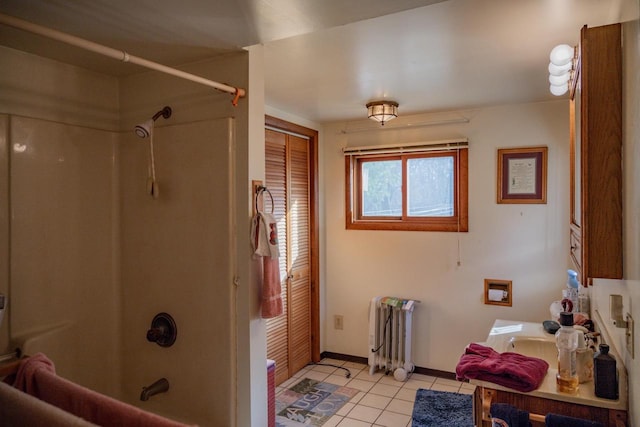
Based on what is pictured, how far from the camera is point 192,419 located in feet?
6.21

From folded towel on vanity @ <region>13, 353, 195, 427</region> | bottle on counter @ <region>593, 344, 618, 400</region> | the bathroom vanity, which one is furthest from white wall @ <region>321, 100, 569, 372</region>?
folded towel on vanity @ <region>13, 353, 195, 427</region>

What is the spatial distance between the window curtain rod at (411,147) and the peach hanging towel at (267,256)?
7.14ft

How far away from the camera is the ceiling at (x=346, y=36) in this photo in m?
1.40

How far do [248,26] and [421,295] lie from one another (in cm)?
282

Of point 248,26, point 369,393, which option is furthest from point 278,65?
point 369,393

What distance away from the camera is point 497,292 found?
334 cm

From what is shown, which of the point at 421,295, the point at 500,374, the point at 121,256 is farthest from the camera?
the point at 421,295

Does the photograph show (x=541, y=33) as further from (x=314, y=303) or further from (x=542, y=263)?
(x=314, y=303)

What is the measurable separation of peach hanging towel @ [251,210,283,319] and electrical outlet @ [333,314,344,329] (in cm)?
234

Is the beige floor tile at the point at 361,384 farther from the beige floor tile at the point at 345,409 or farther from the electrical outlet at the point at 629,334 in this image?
the electrical outlet at the point at 629,334

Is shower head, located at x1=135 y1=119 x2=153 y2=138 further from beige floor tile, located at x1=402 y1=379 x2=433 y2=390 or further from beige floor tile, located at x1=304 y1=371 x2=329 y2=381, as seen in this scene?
beige floor tile, located at x1=402 y1=379 x2=433 y2=390

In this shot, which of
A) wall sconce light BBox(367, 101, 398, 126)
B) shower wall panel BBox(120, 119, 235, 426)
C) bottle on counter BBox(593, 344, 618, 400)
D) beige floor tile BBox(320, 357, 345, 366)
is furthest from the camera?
beige floor tile BBox(320, 357, 345, 366)

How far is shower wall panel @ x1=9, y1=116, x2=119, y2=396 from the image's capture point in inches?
70.1

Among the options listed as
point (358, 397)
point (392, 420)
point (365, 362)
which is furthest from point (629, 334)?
point (365, 362)
